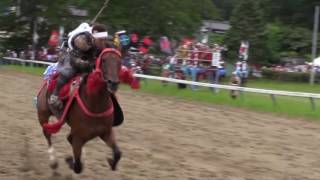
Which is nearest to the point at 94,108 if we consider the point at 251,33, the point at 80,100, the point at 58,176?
the point at 80,100

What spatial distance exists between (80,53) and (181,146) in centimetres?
365

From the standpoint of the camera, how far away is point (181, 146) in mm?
10977

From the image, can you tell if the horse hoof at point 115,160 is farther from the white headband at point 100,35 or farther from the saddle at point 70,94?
the white headband at point 100,35

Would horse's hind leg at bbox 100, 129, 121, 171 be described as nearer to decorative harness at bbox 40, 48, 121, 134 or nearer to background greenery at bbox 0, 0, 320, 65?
decorative harness at bbox 40, 48, 121, 134

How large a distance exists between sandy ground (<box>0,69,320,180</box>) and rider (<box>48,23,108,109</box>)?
126cm

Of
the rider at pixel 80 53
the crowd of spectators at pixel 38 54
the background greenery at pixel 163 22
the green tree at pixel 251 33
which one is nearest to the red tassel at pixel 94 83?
the rider at pixel 80 53

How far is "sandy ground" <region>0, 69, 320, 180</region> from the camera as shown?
8.60 meters

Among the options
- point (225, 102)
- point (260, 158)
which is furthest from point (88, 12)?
point (260, 158)

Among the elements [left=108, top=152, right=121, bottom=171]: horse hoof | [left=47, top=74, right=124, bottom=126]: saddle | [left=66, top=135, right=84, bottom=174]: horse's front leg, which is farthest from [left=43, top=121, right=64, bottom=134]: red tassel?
[left=108, top=152, right=121, bottom=171]: horse hoof

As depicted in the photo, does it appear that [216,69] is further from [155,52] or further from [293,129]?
[155,52]

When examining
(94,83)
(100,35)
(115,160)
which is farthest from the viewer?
(115,160)

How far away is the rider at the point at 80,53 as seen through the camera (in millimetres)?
7582

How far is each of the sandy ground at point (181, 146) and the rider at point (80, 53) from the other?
4.12ft

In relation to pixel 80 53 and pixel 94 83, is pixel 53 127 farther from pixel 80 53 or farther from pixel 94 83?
pixel 94 83
